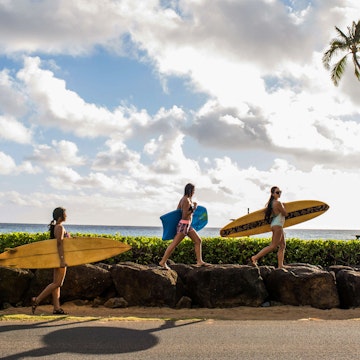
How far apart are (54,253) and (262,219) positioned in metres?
5.53

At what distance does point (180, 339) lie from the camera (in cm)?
658

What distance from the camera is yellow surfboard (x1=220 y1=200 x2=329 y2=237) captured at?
41.6 ft

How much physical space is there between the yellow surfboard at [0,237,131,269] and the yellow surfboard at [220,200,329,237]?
12.6ft

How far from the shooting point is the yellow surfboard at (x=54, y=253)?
30.0 feet

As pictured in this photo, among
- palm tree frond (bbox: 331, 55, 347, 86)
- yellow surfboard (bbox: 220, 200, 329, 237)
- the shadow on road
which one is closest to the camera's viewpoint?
the shadow on road

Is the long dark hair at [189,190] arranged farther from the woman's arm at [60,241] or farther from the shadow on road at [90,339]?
the shadow on road at [90,339]

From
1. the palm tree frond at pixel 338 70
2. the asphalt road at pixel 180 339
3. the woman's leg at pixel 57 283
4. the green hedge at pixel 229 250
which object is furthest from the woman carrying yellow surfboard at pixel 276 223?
the palm tree frond at pixel 338 70

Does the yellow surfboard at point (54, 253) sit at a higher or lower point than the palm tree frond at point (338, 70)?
lower

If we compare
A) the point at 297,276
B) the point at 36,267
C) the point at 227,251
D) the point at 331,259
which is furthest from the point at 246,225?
the point at 36,267

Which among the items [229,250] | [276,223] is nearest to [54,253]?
[276,223]

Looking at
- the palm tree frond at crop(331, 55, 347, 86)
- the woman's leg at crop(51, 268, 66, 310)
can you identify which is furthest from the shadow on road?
the palm tree frond at crop(331, 55, 347, 86)

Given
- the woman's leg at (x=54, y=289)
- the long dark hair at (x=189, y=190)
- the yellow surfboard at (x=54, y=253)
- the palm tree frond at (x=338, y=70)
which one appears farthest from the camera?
the palm tree frond at (x=338, y=70)

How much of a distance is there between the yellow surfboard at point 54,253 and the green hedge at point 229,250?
1.79m

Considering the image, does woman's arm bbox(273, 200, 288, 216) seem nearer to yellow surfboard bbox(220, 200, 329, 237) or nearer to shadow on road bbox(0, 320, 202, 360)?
yellow surfboard bbox(220, 200, 329, 237)
